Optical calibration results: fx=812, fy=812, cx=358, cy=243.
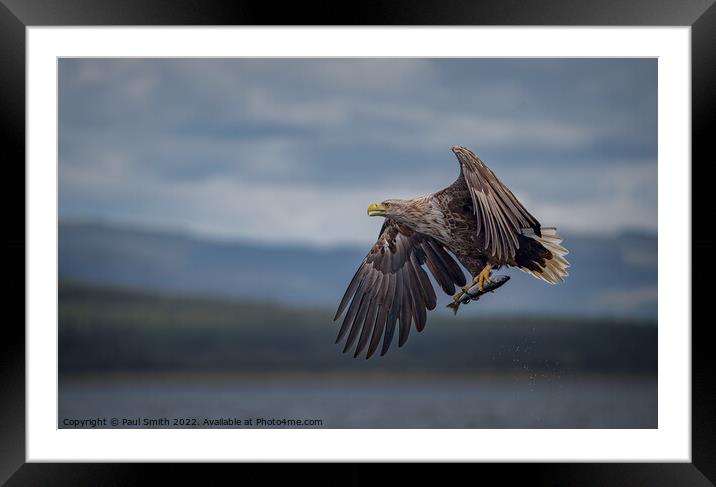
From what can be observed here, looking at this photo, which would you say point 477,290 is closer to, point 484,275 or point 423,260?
point 484,275

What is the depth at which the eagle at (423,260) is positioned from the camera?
4.57 meters

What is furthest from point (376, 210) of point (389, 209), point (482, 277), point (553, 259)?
point (553, 259)

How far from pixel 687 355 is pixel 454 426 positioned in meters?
1.33

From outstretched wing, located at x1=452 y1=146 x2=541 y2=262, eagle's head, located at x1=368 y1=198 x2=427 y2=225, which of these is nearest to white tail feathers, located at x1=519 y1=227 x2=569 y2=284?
outstretched wing, located at x1=452 y1=146 x2=541 y2=262

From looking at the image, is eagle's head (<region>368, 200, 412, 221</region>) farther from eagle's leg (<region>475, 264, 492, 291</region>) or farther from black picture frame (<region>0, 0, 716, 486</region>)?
black picture frame (<region>0, 0, 716, 486</region>)

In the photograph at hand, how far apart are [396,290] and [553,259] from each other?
0.93 meters
